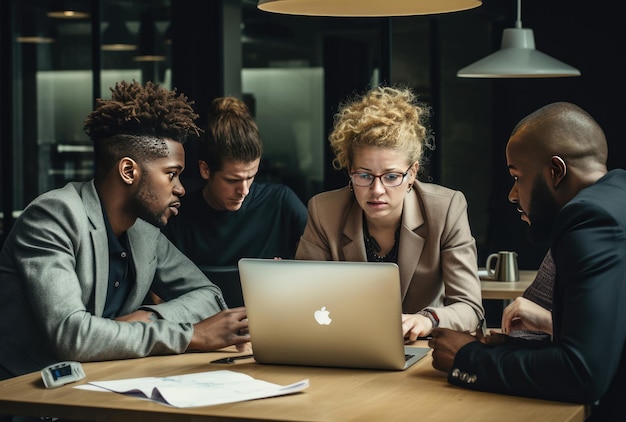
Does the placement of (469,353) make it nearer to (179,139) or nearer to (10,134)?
(179,139)

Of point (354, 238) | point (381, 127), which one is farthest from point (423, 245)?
point (381, 127)

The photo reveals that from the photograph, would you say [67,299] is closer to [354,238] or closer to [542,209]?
[354,238]

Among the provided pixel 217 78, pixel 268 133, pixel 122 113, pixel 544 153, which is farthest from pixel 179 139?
pixel 268 133

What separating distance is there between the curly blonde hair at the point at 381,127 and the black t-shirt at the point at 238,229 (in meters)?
0.76

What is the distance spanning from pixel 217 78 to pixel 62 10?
7.19 ft

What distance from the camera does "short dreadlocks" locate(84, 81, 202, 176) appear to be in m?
3.23

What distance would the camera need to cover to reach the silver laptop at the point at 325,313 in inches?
102

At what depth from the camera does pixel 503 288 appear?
189 inches

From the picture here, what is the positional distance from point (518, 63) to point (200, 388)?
9.68 ft

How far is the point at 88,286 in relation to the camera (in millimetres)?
3059

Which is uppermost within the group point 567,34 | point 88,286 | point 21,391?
point 567,34

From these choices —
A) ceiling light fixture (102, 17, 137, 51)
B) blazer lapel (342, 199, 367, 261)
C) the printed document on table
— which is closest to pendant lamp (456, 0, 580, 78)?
blazer lapel (342, 199, 367, 261)

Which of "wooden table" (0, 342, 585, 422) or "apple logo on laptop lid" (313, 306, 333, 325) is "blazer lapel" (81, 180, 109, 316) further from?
"apple logo on laptop lid" (313, 306, 333, 325)

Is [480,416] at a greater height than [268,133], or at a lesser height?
lesser
